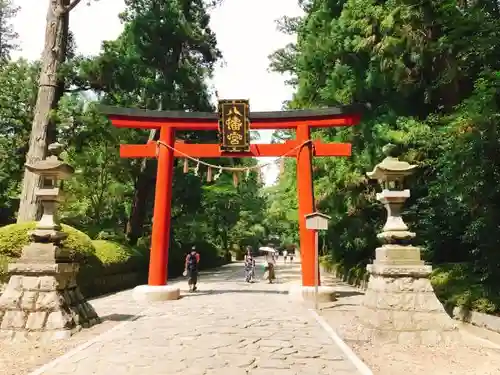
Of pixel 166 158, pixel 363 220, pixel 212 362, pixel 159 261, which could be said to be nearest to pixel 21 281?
pixel 212 362

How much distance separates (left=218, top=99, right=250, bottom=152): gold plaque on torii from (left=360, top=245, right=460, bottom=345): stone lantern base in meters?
6.91

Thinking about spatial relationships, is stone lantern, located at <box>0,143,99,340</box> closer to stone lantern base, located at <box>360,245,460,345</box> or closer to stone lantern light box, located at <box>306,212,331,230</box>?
stone lantern base, located at <box>360,245,460,345</box>

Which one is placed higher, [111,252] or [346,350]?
[111,252]

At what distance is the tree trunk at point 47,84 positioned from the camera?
13.8 metres

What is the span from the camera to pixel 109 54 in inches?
625

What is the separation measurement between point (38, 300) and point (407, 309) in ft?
21.9

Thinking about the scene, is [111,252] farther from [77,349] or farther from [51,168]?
[77,349]

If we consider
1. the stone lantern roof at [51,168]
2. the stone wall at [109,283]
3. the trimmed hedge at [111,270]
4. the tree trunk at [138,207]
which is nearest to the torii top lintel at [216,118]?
the trimmed hedge at [111,270]

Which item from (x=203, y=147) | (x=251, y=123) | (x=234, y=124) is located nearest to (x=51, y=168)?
(x=203, y=147)

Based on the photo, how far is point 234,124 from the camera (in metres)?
14.0

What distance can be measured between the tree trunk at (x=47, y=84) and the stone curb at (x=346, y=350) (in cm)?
935

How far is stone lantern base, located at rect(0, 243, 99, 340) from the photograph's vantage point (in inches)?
307

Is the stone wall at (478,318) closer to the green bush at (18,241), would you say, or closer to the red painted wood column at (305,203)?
the red painted wood column at (305,203)

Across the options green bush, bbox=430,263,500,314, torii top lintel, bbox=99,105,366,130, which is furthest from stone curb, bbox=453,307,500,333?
torii top lintel, bbox=99,105,366,130
